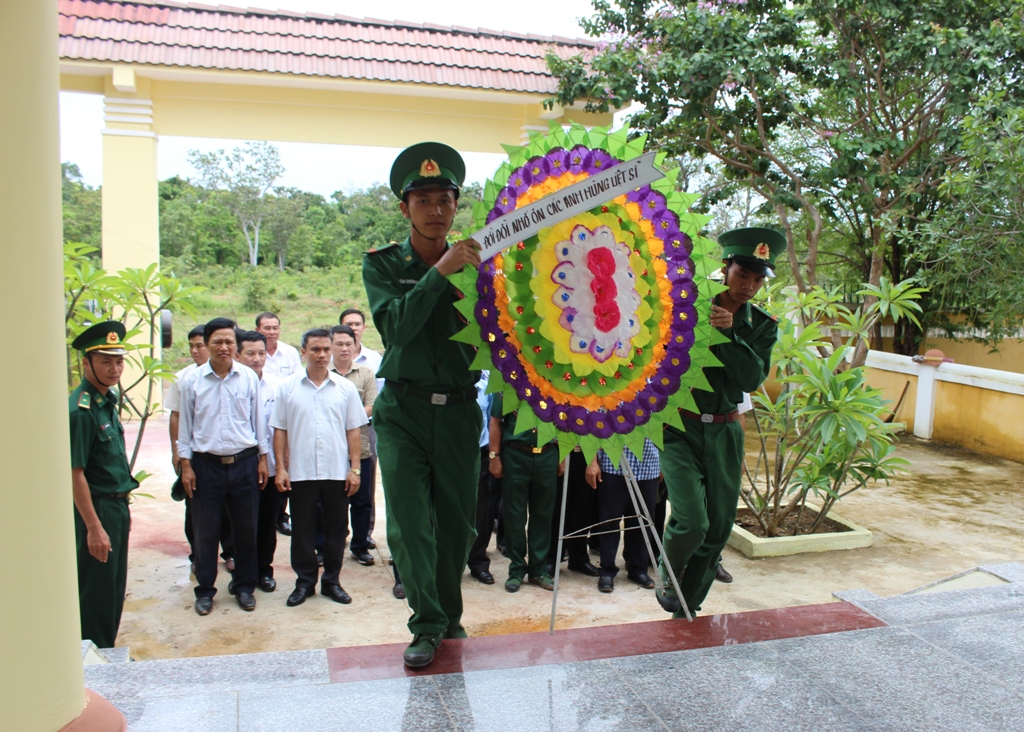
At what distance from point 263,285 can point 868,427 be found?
11.8 metres

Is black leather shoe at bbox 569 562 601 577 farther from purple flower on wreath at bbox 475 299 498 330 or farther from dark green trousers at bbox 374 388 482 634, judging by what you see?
purple flower on wreath at bbox 475 299 498 330

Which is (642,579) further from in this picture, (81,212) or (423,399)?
(81,212)

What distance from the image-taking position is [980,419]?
33.9 ft

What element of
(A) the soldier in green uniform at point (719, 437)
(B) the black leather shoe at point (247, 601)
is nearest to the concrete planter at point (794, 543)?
(A) the soldier in green uniform at point (719, 437)

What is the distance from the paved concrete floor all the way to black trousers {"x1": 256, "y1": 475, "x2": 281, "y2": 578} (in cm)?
19

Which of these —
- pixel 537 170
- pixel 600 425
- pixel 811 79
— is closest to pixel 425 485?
pixel 600 425

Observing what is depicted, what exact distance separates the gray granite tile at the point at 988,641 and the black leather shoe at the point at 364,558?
3.44 m

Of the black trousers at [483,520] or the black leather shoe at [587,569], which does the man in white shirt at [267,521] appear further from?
the black leather shoe at [587,569]

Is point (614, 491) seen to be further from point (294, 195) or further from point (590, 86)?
point (294, 195)

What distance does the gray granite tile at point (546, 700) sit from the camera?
2.54 meters

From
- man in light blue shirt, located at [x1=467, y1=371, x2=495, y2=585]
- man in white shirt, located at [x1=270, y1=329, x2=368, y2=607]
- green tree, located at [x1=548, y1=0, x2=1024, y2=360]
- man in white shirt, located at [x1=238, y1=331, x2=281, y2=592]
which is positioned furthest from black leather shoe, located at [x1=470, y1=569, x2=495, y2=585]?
green tree, located at [x1=548, y1=0, x2=1024, y2=360]

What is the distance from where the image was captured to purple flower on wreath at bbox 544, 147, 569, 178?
2.99 m

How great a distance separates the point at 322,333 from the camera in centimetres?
515

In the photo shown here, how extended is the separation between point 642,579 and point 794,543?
1.46 meters
